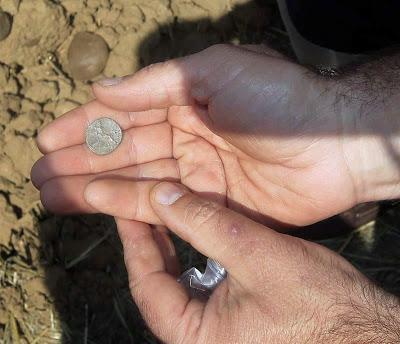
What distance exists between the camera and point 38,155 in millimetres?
3686

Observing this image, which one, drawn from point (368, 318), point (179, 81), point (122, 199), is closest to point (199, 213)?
point (122, 199)

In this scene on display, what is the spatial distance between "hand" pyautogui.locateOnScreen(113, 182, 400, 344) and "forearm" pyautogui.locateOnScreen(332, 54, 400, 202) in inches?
20.3

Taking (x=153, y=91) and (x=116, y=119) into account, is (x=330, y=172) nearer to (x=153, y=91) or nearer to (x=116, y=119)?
(x=153, y=91)

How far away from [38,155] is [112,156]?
685 millimetres

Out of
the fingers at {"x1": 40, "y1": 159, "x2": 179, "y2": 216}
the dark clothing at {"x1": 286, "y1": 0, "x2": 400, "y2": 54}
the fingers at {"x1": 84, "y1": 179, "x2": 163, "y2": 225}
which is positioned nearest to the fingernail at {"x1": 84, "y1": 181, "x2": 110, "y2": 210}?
the fingers at {"x1": 84, "y1": 179, "x2": 163, "y2": 225}

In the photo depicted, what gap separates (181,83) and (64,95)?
1182 mm

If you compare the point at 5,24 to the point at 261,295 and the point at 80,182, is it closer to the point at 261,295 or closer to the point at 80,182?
the point at 80,182

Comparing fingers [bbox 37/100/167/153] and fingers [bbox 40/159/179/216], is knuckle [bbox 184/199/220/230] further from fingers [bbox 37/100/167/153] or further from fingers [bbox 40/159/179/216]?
fingers [bbox 37/100/167/153]

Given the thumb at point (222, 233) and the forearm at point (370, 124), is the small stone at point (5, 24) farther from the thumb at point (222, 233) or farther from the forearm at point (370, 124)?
the forearm at point (370, 124)

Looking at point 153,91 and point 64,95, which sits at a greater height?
point 153,91

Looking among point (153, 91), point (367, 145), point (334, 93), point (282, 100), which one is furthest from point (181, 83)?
point (367, 145)

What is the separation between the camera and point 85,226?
3.72 m

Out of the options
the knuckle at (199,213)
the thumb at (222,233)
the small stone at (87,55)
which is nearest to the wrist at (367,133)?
the thumb at (222,233)

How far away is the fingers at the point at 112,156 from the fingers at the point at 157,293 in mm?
471
